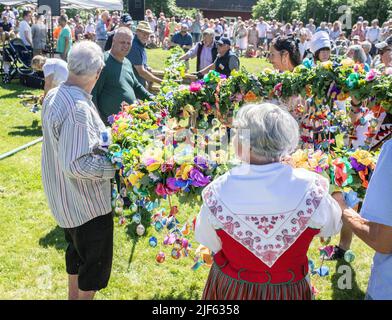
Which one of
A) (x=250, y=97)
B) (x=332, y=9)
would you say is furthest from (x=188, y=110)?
(x=332, y=9)

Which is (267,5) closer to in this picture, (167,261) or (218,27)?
(218,27)

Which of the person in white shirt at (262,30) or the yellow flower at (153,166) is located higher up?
the yellow flower at (153,166)

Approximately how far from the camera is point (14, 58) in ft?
40.1

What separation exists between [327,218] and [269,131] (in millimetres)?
→ 450

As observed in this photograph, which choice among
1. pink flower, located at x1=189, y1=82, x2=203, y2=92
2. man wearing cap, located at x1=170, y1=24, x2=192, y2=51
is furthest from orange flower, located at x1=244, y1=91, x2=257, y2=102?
man wearing cap, located at x1=170, y1=24, x2=192, y2=51

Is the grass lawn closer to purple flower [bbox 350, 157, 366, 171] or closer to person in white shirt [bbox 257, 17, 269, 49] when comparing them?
purple flower [bbox 350, 157, 366, 171]

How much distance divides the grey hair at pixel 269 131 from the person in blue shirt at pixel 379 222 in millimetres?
363

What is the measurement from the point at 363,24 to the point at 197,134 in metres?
16.3

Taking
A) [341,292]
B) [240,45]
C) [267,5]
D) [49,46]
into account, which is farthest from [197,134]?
[267,5]

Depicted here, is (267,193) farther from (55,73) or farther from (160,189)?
(55,73)

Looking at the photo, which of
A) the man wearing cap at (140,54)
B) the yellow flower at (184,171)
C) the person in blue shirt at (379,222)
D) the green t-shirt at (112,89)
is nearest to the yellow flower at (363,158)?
the person in blue shirt at (379,222)

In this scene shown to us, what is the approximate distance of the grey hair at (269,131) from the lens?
178 centimetres

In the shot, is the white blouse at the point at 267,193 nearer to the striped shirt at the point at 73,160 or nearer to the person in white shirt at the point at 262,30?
the striped shirt at the point at 73,160

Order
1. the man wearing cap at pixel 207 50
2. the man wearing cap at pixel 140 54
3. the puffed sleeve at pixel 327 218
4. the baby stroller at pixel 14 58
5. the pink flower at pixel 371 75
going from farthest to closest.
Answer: the baby stroller at pixel 14 58, the man wearing cap at pixel 207 50, the man wearing cap at pixel 140 54, the pink flower at pixel 371 75, the puffed sleeve at pixel 327 218
